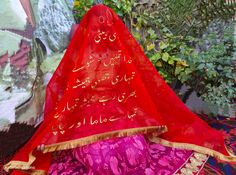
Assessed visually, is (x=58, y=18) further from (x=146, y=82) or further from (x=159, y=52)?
(x=146, y=82)

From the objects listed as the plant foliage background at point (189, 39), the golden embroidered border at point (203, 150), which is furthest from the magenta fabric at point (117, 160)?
the plant foliage background at point (189, 39)

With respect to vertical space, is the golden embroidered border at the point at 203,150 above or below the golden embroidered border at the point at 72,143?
below

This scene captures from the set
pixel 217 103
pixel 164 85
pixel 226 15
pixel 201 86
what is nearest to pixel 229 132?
pixel 217 103

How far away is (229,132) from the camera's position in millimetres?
2518

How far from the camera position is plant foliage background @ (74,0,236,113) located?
104 inches

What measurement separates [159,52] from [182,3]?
49cm

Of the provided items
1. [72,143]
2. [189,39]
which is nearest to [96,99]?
[72,143]

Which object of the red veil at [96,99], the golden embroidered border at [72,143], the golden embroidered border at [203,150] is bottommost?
the golden embroidered border at [203,150]

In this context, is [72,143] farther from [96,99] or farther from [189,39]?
[189,39]

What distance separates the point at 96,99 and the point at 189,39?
53.4 inches

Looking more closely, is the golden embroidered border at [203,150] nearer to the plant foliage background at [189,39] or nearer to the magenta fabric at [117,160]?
the magenta fabric at [117,160]

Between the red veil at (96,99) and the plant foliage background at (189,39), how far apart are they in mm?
764

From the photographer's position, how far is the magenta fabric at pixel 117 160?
1.80 m

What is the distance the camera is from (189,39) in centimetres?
281
